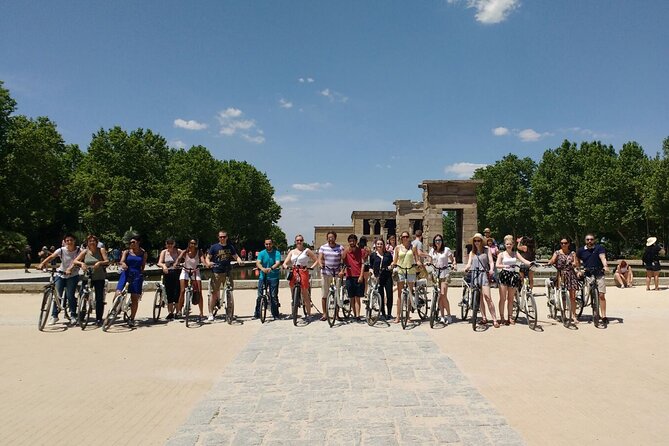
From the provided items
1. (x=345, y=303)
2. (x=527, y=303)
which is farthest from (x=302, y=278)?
(x=527, y=303)

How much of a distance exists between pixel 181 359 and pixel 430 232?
110 feet

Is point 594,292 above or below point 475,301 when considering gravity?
above

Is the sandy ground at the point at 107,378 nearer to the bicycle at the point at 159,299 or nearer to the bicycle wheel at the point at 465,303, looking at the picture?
the bicycle at the point at 159,299

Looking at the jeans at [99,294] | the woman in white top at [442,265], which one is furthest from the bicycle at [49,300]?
the woman in white top at [442,265]

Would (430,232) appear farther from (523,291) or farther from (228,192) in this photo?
(523,291)

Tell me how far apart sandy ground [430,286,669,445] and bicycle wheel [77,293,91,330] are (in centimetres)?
698

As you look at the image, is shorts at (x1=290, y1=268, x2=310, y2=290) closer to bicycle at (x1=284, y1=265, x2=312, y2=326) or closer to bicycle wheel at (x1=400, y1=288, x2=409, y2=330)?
bicycle at (x1=284, y1=265, x2=312, y2=326)

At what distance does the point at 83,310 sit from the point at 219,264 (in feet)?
9.38

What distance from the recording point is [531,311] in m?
10.1

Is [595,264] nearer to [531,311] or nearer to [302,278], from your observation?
[531,311]

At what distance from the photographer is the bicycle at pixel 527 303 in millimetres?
9961

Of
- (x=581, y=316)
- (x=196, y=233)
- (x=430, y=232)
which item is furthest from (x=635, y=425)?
(x=196, y=233)

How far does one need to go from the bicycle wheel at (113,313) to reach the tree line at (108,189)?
29.4 metres

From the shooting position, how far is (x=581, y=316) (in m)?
11.5
